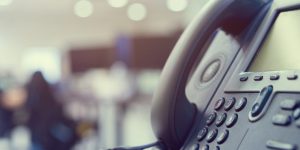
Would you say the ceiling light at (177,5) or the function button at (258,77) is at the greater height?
the ceiling light at (177,5)

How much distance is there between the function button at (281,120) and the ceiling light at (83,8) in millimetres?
4807

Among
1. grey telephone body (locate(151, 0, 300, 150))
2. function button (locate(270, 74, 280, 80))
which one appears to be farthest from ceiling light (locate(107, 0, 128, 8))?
function button (locate(270, 74, 280, 80))

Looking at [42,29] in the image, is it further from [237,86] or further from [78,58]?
[237,86]

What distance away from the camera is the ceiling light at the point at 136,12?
541 centimetres

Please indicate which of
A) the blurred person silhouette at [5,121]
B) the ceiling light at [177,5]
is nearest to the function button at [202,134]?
the blurred person silhouette at [5,121]

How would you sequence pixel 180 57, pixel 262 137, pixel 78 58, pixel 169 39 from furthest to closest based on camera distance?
pixel 78 58 → pixel 169 39 → pixel 180 57 → pixel 262 137

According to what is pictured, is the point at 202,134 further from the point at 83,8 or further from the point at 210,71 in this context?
the point at 83,8

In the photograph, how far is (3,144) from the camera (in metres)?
2.91

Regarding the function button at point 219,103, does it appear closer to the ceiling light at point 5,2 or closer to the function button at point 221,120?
the function button at point 221,120

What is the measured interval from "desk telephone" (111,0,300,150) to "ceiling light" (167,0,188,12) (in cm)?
449

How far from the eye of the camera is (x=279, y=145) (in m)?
0.27

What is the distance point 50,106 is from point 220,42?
73.0 inches

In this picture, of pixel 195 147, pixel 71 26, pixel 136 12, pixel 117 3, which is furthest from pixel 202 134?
pixel 71 26

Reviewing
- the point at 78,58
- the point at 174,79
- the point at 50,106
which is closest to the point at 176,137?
the point at 174,79
